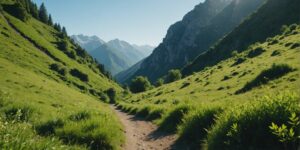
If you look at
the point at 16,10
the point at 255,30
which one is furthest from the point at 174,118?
the point at 16,10

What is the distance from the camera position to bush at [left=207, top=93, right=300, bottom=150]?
9.41 metres

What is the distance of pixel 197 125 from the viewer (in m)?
14.4

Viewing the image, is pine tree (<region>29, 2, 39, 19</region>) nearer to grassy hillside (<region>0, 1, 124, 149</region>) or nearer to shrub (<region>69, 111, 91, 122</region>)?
grassy hillside (<region>0, 1, 124, 149</region>)

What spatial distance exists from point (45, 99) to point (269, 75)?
3160 cm

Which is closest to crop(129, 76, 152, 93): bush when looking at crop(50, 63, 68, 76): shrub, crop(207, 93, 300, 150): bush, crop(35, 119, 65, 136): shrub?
crop(50, 63, 68, 76): shrub

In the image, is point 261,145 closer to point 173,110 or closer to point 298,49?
point 173,110

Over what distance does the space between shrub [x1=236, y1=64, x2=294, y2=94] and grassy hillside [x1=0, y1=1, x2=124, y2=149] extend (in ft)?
52.8

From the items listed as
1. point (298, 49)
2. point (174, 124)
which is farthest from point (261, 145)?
point (298, 49)

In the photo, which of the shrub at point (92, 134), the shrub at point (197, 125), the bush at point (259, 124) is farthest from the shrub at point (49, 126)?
the bush at point (259, 124)

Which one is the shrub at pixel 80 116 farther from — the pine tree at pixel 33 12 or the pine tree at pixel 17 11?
the pine tree at pixel 33 12

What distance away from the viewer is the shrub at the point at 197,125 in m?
14.0

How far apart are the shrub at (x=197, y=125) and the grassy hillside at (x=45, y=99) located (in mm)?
3075

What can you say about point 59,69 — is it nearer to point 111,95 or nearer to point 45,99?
point 111,95

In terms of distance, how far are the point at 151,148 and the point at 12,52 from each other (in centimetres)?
8603
